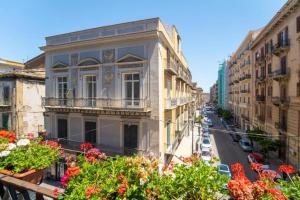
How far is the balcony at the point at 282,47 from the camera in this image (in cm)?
2160

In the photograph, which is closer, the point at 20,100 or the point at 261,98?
the point at 20,100

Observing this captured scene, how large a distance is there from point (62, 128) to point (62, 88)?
3.62 meters

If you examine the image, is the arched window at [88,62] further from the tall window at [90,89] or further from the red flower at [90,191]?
the red flower at [90,191]

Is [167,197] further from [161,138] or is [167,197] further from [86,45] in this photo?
[86,45]

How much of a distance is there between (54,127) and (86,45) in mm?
8124

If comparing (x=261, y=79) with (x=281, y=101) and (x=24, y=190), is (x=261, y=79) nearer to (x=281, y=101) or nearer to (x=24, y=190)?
(x=281, y=101)

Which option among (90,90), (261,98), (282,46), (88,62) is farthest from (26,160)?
(261,98)

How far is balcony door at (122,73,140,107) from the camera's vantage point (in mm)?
14789

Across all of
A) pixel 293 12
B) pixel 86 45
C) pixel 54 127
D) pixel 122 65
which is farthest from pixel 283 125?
pixel 54 127

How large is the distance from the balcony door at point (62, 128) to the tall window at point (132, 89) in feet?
22.0

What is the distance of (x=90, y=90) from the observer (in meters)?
16.8

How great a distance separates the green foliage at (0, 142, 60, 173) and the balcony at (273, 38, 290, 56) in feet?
83.1

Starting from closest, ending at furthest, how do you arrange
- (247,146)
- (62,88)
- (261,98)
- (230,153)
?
(62,88) < (230,153) < (247,146) < (261,98)

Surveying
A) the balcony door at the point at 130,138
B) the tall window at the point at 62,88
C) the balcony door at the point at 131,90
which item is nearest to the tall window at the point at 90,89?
the tall window at the point at 62,88
